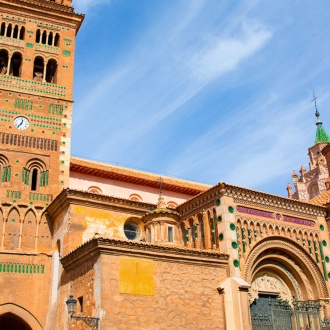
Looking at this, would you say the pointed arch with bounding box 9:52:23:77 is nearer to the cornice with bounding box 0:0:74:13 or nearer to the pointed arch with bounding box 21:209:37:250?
the cornice with bounding box 0:0:74:13

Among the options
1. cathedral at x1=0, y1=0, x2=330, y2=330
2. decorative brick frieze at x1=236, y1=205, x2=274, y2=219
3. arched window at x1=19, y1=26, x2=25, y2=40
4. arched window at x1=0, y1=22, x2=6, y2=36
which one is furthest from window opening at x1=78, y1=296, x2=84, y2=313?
arched window at x1=0, y1=22, x2=6, y2=36

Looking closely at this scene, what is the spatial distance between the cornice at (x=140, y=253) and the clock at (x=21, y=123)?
7154 mm

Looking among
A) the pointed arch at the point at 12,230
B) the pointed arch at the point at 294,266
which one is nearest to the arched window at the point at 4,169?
the pointed arch at the point at 12,230

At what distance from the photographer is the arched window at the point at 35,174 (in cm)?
2159

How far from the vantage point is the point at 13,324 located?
20906 millimetres

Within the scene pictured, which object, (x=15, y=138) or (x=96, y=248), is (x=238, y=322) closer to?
(x=96, y=248)

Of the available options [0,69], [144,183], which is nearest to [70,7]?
[0,69]

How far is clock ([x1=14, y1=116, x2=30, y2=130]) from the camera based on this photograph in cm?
2247

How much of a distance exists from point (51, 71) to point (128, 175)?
6546 mm

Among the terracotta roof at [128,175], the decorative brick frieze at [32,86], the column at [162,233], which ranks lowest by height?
the column at [162,233]

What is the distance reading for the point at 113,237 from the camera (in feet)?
53.9

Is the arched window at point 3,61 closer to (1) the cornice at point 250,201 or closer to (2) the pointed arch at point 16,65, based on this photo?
(2) the pointed arch at point 16,65

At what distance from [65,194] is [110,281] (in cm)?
507

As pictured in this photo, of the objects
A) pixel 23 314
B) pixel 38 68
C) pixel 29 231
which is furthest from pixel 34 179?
pixel 38 68
